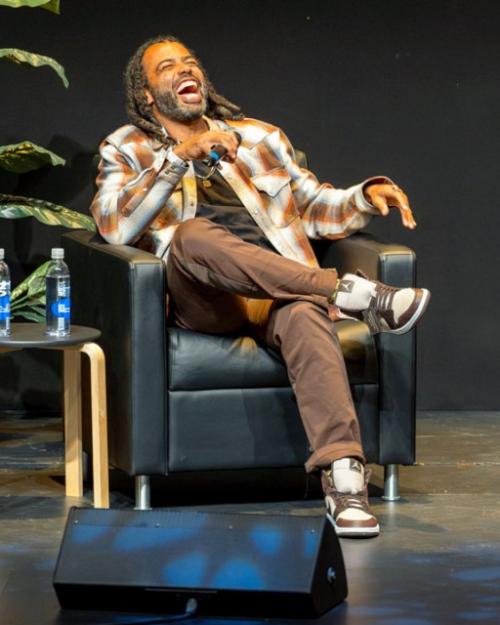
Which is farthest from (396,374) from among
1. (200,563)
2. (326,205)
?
(200,563)

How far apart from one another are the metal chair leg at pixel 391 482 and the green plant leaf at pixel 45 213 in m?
1.27

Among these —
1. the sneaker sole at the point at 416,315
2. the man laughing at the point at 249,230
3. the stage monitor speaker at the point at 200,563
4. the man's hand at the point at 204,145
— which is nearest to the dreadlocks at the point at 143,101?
the man laughing at the point at 249,230

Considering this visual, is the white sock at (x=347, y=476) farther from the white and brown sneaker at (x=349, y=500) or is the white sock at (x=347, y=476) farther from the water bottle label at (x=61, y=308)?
the water bottle label at (x=61, y=308)

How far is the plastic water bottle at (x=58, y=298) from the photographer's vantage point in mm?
3521

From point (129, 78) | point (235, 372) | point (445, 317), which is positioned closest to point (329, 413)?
point (235, 372)

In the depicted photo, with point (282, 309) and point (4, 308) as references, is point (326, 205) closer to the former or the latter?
point (282, 309)

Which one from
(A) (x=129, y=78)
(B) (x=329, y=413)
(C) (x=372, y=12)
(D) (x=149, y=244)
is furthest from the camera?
(C) (x=372, y=12)

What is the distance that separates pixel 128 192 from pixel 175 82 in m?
0.47

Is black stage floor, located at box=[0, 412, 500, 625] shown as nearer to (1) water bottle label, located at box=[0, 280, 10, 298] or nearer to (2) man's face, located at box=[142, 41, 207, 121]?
(1) water bottle label, located at box=[0, 280, 10, 298]

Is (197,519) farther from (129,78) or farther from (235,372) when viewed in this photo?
(129,78)

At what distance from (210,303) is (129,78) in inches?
34.5

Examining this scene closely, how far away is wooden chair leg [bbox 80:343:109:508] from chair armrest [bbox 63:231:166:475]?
0.06m

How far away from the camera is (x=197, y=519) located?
2.69 metres

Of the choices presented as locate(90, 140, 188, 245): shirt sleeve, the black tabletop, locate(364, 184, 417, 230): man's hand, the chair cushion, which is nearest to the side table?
the black tabletop
